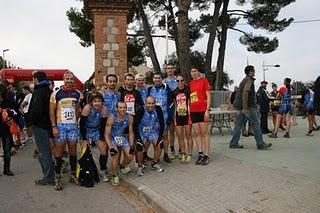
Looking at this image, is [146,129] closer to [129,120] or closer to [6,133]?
[129,120]

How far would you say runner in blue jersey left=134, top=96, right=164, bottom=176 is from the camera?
29.2ft

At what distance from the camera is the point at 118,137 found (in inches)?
334

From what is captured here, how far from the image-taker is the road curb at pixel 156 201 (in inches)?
253

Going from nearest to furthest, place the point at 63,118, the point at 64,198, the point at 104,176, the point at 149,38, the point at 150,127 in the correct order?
the point at 64,198 < the point at 63,118 < the point at 104,176 < the point at 150,127 < the point at 149,38

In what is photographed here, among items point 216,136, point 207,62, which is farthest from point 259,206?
point 207,62

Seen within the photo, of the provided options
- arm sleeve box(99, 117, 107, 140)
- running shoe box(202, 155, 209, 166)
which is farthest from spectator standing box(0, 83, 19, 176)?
running shoe box(202, 155, 209, 166)

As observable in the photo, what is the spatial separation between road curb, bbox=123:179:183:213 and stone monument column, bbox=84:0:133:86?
722 centimetres

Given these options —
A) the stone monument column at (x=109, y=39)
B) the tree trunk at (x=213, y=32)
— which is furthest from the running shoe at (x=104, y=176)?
Answer: the tree trunk at (x=213, y=32)

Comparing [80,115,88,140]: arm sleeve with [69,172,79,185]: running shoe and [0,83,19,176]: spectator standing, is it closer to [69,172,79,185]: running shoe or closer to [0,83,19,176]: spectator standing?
[69,172,79,185]: running shoe

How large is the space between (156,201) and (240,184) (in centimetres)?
146

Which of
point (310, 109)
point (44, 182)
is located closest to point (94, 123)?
point (44, 182)

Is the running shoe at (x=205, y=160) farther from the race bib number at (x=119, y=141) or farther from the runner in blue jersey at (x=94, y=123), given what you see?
the runner in blue jersey at (x=94, y=123)

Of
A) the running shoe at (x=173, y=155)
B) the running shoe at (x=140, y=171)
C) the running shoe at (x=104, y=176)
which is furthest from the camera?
the running shoe at (x=173, y=155)

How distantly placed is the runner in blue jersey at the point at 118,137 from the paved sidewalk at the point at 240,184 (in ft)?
1.35
